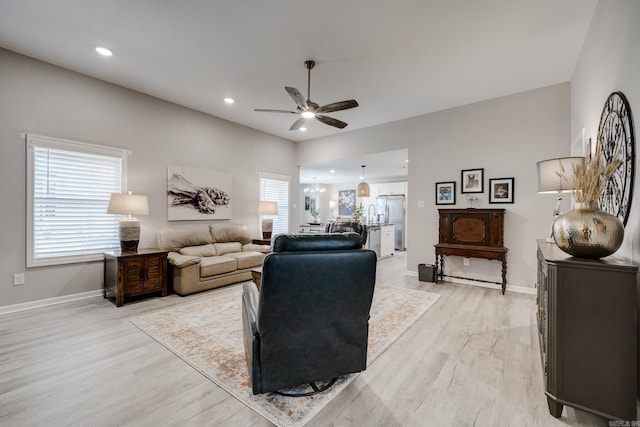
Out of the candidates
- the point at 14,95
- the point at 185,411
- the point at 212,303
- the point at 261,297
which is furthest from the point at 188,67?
the point at 185,411

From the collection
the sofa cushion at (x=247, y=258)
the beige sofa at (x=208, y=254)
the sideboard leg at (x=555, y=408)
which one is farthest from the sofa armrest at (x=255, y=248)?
the sideboard leg at (x=555, y=408)

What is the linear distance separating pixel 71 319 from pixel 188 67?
3230mm

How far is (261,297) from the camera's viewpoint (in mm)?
1557

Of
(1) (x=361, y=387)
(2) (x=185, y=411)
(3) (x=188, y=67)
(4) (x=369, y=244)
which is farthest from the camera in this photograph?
(4) (x=369, y=244)

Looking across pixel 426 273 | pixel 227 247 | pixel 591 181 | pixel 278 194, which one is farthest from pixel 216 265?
pixel 591 181

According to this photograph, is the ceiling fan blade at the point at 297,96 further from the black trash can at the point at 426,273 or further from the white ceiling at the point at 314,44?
the black trash can at the point at 426,273

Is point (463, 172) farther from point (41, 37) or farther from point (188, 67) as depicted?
point (41, 37)

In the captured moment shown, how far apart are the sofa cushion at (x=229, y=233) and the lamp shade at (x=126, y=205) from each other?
53.7 inches

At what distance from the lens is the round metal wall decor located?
1744 mm

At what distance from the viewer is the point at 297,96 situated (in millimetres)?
3109

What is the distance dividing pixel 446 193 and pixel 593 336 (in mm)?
3623

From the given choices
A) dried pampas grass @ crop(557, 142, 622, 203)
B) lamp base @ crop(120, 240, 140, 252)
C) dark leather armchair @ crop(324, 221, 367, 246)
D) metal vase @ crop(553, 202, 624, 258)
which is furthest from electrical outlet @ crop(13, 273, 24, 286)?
dried pampas grass @ crop(557, 142, 622, 203)

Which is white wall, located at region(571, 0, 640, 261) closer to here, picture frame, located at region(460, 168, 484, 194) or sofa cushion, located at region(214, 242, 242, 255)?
picture frame, located at region(460, 168, 484, 194)

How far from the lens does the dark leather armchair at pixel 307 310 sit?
5.20 feet
